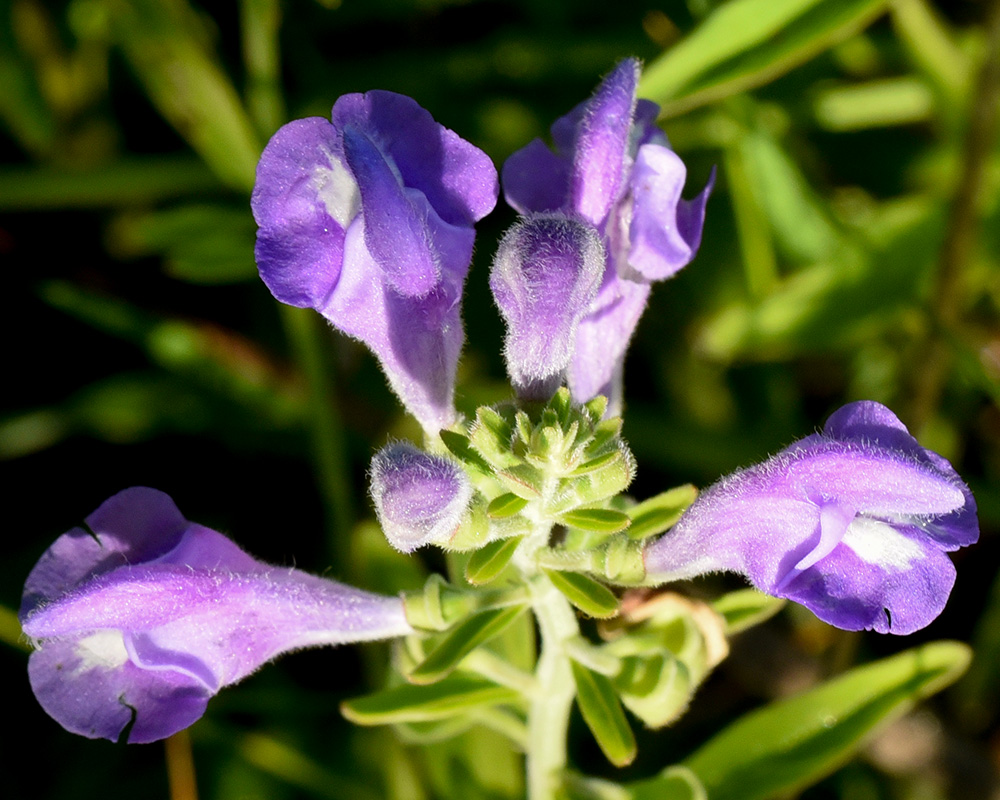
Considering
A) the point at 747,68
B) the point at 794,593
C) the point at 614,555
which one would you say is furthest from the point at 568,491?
the point at 747,68

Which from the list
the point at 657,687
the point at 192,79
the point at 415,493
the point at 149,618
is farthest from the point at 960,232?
the point at 149,618

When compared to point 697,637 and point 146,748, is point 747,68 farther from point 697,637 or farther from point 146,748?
point 146,748

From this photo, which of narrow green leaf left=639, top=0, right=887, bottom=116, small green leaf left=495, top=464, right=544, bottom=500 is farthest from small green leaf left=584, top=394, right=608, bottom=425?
narrow green leaf left=639, top=0, right=887, bottom=116

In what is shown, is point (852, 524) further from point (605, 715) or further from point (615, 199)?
point (615, 199)

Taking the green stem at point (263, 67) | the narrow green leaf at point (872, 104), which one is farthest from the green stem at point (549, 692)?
the narrow green leaf at point (872, 104)

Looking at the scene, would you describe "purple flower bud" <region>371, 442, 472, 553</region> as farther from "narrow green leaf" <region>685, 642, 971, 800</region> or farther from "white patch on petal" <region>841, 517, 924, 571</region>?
"narrow green leaf" <region>685, 642, 971, 800</region>
